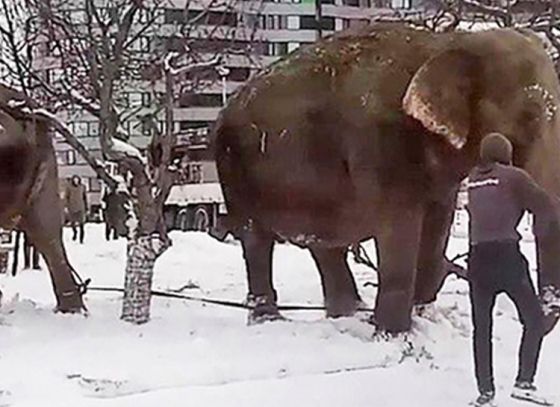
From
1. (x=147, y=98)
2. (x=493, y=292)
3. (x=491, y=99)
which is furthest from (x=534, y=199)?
(x=147, y=98)

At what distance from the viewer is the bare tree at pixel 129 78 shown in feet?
36.7

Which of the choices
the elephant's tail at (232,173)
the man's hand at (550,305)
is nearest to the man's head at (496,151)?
the man's hand at (550,305)

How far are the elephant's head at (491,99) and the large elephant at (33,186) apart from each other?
145 inches

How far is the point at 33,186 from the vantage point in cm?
1143

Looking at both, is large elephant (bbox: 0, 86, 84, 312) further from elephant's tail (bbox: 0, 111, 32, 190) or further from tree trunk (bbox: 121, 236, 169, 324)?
tree trunk (bbox: 121, 236, 169, 324)

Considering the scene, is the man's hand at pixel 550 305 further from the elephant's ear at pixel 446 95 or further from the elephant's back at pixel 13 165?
the elephant's back at pixel 13 165

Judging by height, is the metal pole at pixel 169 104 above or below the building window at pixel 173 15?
below

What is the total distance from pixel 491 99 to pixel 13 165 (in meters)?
4.42

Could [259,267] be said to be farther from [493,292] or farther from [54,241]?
[493,292]

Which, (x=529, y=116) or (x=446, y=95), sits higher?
(x=446, y=95)

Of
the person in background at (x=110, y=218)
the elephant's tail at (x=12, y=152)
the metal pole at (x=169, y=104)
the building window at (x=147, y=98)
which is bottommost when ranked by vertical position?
the person in background at (x=110, y=218)

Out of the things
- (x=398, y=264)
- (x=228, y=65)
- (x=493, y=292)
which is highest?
(x=228, y=65)

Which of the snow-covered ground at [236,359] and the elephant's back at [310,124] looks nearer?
the snow-covered ground at [236,359]

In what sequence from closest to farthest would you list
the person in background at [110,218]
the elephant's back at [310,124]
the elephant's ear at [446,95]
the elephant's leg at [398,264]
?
the elephant's ear at [446,95]
the elephant's leg at [398,264]
the elephant's back at [310,124]
the person in background at [110,218]
